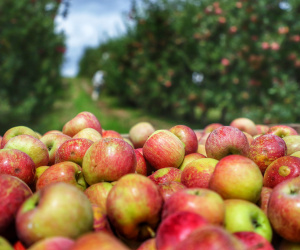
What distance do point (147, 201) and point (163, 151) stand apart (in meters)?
0.86

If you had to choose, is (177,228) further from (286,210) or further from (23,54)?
(23,54)

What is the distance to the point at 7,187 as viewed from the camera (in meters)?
1.44

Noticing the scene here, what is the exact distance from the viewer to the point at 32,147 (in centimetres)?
217

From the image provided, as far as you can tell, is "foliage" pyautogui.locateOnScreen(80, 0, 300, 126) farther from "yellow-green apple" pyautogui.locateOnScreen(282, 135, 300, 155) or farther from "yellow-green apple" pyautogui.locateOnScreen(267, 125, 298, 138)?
"yellow-green apple" pyautogui.locateOnScreen(282, 135, 300, 155)

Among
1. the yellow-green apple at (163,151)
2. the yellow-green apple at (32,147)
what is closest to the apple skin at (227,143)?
the yellow-green apple at (163,151)

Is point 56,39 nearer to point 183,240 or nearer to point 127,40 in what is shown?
point 127,40

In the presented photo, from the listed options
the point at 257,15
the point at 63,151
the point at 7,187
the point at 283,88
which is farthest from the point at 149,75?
the point at 7,187

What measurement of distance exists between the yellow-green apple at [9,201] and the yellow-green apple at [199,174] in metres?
0.89

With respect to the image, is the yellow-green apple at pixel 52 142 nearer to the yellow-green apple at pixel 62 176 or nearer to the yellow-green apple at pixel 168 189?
the yellow-green apple at pixel 62 176

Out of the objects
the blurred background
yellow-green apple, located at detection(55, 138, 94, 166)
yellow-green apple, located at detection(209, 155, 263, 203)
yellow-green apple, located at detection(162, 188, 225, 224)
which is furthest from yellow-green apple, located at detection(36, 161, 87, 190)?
the blurred background

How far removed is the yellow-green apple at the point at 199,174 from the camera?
178 centimetres

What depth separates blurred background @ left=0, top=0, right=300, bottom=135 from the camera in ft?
21.3

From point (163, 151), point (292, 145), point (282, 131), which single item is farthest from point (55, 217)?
point (282, 131)

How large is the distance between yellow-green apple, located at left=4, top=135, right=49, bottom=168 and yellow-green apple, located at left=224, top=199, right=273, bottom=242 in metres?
1.35
